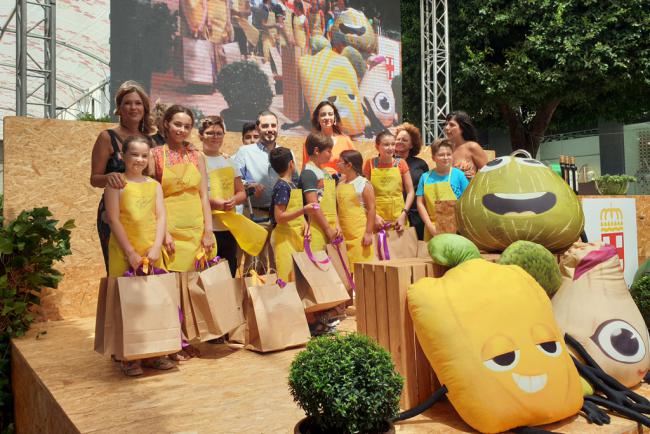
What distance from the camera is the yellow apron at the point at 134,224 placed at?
3047 mm

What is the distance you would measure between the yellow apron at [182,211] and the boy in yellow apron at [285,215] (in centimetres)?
58

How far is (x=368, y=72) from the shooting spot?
13242 millimetres

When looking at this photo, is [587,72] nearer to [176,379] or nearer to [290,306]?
[290,306]

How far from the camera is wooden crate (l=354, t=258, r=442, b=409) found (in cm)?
239

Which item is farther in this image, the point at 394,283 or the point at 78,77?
the point at 78,77

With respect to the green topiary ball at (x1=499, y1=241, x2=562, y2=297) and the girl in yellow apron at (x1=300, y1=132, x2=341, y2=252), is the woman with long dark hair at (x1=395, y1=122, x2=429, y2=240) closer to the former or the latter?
the girl in yellow apron at (x1=300, y1=132, x2=341, y2=252)

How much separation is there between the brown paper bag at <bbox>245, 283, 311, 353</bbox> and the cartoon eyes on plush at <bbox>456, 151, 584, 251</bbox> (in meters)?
1.28

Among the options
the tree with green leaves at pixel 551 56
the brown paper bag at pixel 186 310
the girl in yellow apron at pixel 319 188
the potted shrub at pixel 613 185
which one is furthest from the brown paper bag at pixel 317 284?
the tree with green leaves at pixel 551 56

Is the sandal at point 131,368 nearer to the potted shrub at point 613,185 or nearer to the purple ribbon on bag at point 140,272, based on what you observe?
the purple ribbon on bag at point 140,272

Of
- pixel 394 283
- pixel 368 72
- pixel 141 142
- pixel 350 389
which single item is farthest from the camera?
pixel 368 72

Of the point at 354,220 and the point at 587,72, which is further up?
the point at 587,72

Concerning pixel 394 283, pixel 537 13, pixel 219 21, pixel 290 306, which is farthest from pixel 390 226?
pixel 537 13

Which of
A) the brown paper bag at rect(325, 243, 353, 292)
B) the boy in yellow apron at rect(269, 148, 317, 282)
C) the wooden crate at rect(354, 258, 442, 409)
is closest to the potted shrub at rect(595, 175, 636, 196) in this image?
the brown paper bag at rect(325, 243, 353, 292)

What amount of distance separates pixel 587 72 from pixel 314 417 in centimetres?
1290
